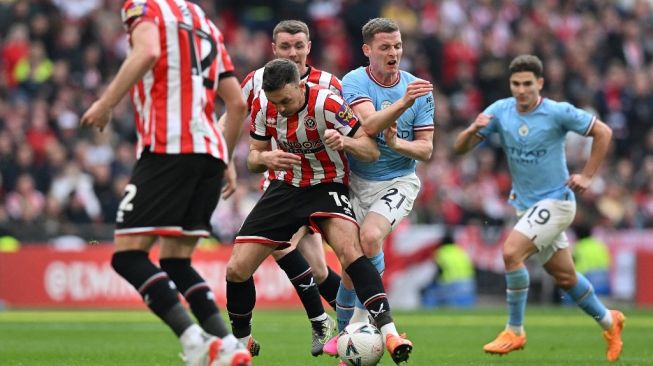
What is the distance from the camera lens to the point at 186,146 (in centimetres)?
712

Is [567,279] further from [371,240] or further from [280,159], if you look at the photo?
[280,159]

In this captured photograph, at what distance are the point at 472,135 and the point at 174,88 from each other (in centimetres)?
440

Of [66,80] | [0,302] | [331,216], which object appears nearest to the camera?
[331,216]

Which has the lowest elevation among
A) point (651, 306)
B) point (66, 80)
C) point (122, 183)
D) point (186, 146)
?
point (651, 306)

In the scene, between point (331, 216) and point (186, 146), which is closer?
point (186, 146)

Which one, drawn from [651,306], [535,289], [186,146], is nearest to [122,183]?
[535,289]

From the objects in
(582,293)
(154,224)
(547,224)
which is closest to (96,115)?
(154,224)

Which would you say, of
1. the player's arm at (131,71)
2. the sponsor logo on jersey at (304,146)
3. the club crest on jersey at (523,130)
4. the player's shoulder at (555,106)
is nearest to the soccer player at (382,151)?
the sponsor logo on jersey at (304,146)

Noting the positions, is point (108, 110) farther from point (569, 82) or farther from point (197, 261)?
point (569, 82)

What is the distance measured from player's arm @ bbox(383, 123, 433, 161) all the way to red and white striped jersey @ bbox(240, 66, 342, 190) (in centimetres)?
61

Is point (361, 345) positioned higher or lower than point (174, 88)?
lower

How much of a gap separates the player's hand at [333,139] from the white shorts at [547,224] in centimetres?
310

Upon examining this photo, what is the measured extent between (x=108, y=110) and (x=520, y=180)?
5.35m

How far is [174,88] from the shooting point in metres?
7.14
